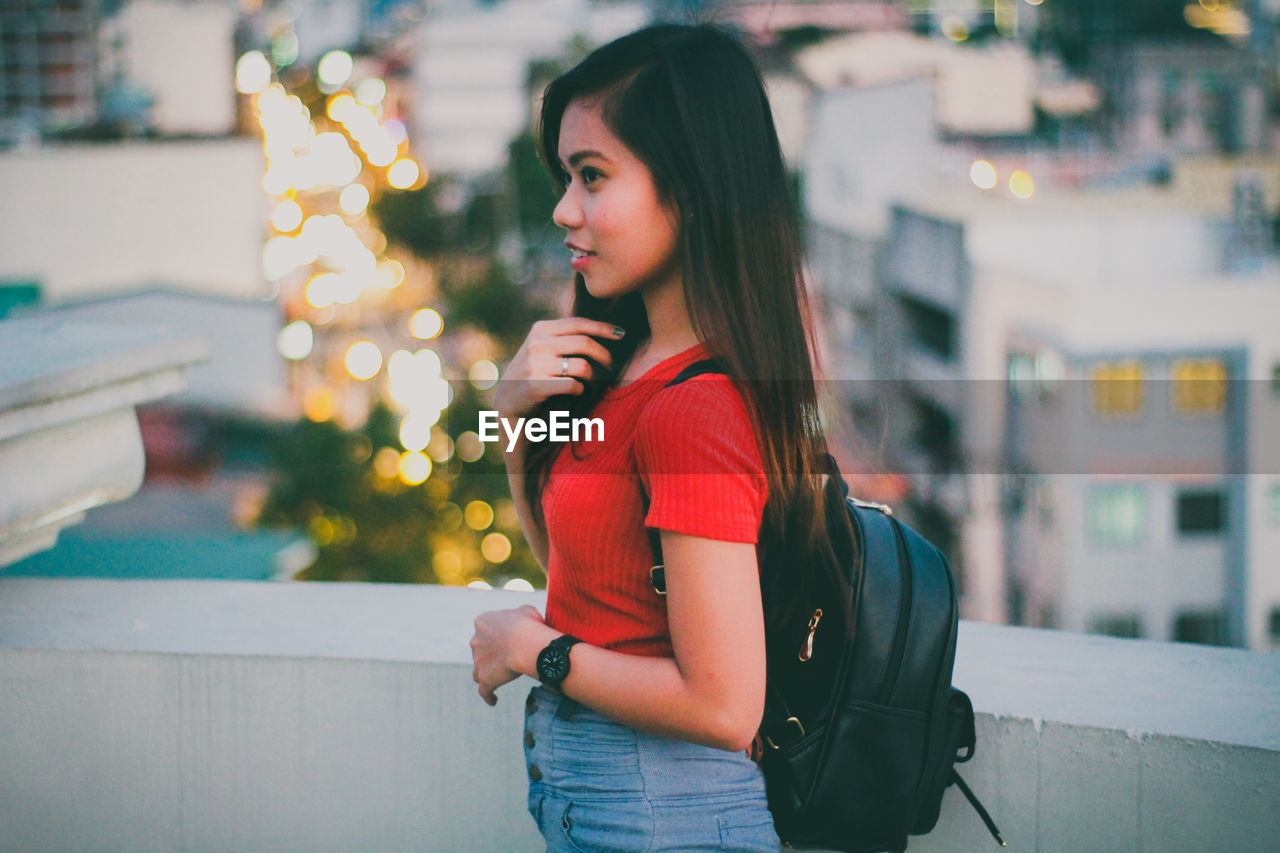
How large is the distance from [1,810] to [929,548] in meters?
1.20

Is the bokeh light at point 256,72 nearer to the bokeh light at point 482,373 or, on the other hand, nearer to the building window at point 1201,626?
the bokeh light at point 482,373

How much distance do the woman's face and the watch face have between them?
0.29 metres

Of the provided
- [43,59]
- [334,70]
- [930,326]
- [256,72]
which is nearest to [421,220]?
[334,70]

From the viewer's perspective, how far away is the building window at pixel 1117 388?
13953mm

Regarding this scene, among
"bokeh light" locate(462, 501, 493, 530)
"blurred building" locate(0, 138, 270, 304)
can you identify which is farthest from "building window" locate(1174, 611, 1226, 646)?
"blurred building" locate(0, 138, 270, 304)

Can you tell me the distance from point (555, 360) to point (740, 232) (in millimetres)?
225

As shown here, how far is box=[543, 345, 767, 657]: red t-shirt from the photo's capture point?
856 millimetres

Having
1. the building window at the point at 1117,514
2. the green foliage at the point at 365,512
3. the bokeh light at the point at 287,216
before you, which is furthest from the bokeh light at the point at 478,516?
the building window at the point at 1117,514

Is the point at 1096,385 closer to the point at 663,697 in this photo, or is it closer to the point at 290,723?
the point at 290,723

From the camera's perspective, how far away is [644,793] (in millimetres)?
967

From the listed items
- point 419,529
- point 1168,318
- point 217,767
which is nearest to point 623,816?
point 217,767

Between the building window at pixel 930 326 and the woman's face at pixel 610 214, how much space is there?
1608 centimetres

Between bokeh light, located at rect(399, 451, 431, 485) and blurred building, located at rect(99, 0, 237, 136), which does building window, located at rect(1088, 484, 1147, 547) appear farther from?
blurred building, located at rect(99, 0, 237, 136)

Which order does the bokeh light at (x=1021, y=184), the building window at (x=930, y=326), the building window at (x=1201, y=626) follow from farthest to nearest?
the bokeh light at (x=1021, y=184) → the building window at (x=930, y=326) → the building window at (x=1201, y=626)
